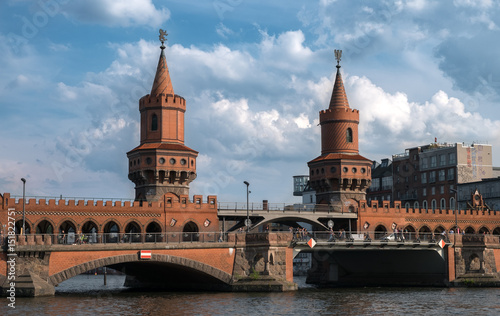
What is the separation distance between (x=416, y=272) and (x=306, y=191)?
309 feet

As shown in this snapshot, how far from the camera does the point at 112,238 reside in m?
70.8

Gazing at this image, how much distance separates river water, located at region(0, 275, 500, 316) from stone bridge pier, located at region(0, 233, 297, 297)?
231cm

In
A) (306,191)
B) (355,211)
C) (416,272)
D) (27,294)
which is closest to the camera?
(27,294)

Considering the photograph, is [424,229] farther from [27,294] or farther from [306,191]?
[306,191]

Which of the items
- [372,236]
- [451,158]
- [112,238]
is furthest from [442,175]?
[112,238]

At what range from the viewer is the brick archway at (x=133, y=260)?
67750 mm

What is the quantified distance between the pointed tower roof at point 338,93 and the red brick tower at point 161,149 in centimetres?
2156

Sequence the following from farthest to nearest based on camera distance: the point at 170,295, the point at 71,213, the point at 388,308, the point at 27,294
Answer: the point at 71,213 → the point at 170,295 → the point at 27,294 → the point at 388,308

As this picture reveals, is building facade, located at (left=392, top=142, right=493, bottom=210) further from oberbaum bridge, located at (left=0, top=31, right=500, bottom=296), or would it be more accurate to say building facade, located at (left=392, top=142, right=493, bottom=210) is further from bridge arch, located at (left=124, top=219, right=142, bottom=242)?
bridge arch, located at (left=124, top=219, right=142, bottom=242)

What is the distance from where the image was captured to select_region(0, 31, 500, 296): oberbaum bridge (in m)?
69.8

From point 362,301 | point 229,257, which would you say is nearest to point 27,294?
point 229,257

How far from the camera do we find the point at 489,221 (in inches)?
4299

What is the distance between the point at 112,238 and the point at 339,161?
130 ft

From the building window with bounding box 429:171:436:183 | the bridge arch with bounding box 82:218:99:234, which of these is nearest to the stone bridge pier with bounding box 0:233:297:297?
the bridge arch with bounding box 82:218:99:234
